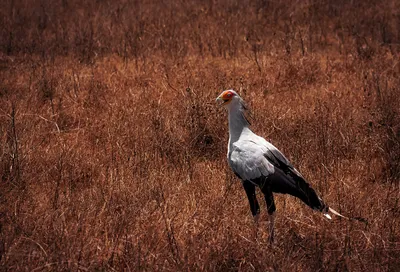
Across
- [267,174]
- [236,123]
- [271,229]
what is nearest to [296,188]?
[267,174]

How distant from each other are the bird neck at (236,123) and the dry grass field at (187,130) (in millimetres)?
444

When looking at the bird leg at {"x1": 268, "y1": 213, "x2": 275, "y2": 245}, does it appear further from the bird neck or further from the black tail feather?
the bird neck

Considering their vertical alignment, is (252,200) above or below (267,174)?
below

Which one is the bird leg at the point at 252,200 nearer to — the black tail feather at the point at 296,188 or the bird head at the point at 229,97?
the black tail feather at the point at 296,188

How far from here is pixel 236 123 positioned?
4.12 m

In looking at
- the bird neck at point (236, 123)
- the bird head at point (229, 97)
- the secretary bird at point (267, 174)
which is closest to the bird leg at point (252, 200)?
the secretary bird at point (267, 174)

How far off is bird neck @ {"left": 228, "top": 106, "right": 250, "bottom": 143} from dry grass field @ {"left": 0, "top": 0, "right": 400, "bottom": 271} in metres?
0.44

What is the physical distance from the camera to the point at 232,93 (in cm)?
420

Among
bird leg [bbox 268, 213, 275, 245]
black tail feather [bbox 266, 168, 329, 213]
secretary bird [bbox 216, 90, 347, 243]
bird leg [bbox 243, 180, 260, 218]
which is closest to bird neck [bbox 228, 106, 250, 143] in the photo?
secretary bird [bbox 216, 90, 347, 243]

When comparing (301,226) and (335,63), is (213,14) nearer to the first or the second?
(335,63)

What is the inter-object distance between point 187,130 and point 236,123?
148cm

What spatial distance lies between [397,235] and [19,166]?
285cm

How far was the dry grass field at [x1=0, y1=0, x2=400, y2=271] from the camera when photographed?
346 centimetres

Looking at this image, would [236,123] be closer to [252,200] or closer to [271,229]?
[252,200]
